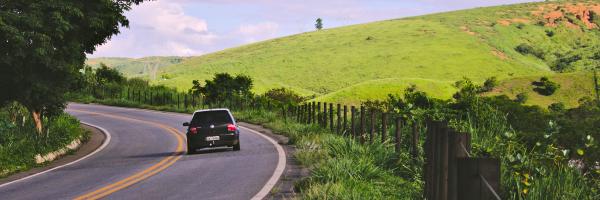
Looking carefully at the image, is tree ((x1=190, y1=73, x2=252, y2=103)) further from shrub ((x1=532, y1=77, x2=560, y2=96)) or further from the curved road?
shrub ((x1=532, y1=77, x2=560, y2=96))

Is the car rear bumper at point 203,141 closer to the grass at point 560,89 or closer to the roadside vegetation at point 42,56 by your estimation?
the roadside vegetation at point 42,56

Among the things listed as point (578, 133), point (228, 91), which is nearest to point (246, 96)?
point (228, 91)

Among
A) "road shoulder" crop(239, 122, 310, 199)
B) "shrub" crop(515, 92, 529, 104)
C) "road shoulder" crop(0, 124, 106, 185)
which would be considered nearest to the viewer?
"road shoulder" crop(239, 122, 310, 199)

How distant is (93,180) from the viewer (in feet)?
50.2

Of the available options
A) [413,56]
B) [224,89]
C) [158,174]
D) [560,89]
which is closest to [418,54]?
[413,56]

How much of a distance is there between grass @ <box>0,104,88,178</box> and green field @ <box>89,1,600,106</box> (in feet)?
179

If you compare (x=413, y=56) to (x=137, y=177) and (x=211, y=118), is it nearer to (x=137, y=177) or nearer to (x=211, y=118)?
(x=211, y=118)

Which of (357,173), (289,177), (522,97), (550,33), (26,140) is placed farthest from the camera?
(550,33)

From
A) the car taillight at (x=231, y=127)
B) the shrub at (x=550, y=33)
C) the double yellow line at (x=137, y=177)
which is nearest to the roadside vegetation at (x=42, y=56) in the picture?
the double yellow line at (x=137, y=177)

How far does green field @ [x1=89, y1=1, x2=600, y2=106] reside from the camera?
98088mm

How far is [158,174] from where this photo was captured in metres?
15.9

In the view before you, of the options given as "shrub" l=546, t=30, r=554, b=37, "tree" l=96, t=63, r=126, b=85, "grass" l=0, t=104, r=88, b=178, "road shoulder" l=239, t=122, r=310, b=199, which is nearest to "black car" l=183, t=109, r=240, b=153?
"road shoulder" l=239, t=122, r=310, b=199

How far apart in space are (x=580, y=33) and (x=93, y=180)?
498 feet

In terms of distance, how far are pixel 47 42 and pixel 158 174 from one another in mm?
6344
